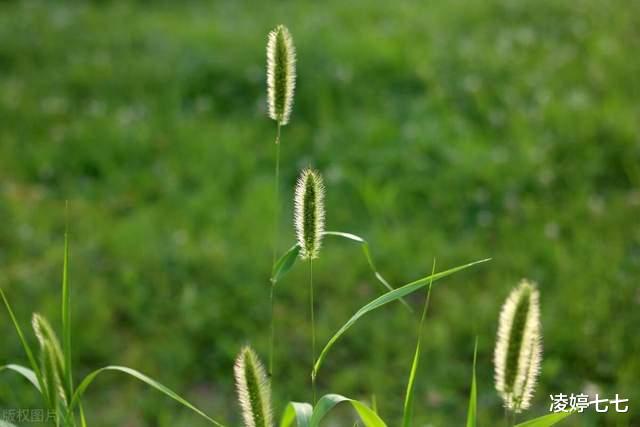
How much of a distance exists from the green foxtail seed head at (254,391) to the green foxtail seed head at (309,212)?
240mm

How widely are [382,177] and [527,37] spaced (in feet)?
6.41

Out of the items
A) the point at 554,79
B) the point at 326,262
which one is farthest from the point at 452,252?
the point at 554,79

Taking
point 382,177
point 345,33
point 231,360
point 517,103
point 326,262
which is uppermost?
point 345,33

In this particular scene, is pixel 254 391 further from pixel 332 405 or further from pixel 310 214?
pixel 310 214

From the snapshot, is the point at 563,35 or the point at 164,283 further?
the point at 563,35

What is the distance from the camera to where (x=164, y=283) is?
146 inches

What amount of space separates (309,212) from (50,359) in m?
0.49

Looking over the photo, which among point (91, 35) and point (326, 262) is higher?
point (91, 35)

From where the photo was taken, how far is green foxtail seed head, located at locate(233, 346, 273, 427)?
1.24 metres

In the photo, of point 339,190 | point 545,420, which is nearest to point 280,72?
point 545,420

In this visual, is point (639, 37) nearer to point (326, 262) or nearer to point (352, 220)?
point (352, 220)

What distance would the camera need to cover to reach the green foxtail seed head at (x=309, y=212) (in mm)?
1363

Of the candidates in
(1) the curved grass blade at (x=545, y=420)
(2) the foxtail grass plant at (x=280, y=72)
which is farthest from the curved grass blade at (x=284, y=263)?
(1) the curved grass blade at (x=545, y=420)

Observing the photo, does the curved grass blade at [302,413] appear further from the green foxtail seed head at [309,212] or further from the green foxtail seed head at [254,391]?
the green foxtail seed head at [309,212]
